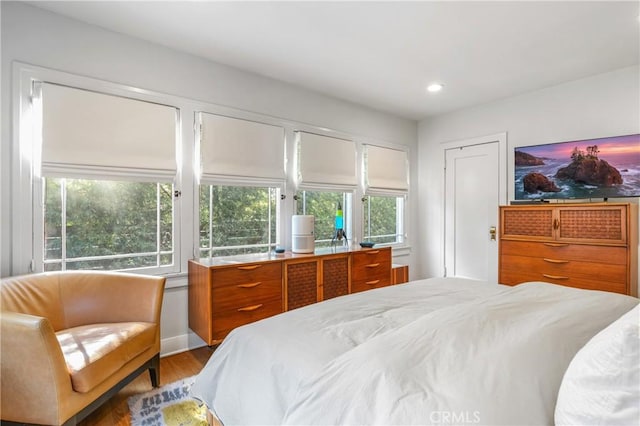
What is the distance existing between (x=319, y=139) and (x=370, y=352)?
3.01 m

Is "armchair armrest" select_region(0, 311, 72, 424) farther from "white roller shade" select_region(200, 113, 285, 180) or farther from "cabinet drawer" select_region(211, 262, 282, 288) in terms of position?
"white roller shade" select_region(200, 113, 285, 180)

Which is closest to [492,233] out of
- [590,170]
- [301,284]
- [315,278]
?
[590,170]

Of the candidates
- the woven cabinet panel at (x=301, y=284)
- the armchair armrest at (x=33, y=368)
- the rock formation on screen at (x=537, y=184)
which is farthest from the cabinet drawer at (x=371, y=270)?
the armchair armrest at (x=33, y=368)

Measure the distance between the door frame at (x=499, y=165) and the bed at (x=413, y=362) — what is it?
2.50 metres

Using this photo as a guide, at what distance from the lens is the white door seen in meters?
4.04

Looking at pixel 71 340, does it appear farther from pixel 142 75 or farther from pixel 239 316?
pixel 142 75

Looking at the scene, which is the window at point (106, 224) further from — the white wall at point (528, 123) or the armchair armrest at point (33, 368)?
the white wall at point (528, 123)

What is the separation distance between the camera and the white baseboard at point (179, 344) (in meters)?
2.70

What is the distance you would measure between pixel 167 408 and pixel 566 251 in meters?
3.46

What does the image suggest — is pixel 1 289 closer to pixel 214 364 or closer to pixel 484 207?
pixel 214 364

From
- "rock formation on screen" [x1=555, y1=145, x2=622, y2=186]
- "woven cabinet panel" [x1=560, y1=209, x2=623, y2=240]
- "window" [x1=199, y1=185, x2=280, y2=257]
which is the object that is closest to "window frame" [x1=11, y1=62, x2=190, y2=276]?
"window" [x1=199, y1=185, x2=280, y2=257]

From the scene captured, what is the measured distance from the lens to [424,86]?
139 inches

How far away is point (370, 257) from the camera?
3.48 meters

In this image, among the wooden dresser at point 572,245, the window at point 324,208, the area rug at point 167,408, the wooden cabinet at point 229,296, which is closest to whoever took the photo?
the area rug at point 167,408
